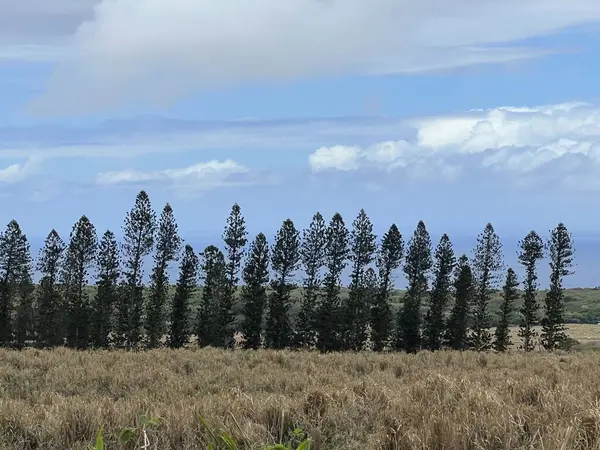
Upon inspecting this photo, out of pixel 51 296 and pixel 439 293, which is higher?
pixel 439 293

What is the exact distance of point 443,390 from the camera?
706cm

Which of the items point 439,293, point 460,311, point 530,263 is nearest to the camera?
point 460,311

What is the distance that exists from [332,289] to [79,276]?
95.4ft

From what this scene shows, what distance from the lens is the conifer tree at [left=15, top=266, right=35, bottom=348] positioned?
77.0 meters

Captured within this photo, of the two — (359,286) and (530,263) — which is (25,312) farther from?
(530,263)

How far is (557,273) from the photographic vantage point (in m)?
76.4

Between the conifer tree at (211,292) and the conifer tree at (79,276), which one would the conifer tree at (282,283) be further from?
the conifer tree at (79,276)

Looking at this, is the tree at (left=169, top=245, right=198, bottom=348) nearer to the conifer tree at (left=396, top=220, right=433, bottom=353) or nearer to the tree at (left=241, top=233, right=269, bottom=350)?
the tree at (left=241, top=233, right=269, bottom=350)

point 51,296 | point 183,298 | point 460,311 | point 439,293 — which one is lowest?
point 460,311

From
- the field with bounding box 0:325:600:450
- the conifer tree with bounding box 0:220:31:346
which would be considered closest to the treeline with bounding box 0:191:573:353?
the conifer tree with bounding box 0:220:31:346

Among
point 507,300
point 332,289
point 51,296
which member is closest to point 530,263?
point 507,300

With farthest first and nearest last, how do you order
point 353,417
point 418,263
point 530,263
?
point 418,263 < point 530,263 < point 353,417

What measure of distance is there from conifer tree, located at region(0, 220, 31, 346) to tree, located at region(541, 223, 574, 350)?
5774 cm

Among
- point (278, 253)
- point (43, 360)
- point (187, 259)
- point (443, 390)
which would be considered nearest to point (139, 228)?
point (187, 259)
